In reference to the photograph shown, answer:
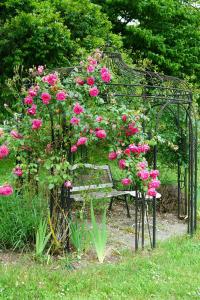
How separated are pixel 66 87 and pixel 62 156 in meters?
0.78

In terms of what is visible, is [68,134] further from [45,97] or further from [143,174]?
[143,174]

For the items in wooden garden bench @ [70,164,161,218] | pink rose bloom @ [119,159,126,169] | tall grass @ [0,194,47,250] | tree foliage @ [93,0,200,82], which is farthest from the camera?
tree foliage @ [93,0,200,82]

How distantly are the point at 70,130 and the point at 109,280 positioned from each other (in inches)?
66.2

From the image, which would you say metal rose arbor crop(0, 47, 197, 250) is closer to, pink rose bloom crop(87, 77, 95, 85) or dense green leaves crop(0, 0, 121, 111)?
pink rose bloom crop(87, 77, 95, 85)

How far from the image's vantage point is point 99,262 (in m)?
5.49

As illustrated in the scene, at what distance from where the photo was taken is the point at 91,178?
7141 mm

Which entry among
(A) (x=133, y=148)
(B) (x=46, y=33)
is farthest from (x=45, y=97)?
(B) (x=46, y=33)

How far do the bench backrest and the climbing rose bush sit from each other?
738mm

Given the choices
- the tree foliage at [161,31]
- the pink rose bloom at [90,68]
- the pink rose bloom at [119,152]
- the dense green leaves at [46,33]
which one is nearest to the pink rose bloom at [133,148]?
the pink rose bloom at [119,152]

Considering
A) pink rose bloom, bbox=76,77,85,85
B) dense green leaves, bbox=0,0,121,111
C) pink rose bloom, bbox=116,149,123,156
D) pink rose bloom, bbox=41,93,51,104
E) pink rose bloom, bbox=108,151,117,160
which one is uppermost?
dense green leaves, bbox=0,0,121,111

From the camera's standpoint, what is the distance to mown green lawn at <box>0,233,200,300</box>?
15.2 feet

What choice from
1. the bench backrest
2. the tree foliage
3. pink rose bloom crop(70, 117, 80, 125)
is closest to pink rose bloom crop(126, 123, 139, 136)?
pink rose bloom crop(70, 117, 80, 125)

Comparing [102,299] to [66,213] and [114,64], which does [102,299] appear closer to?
[66,213]

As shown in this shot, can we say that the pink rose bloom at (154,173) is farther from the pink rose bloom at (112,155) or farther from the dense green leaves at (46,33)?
the dense green leaves at (46,33)
